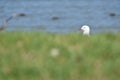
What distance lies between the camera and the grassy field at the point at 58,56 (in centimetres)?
597

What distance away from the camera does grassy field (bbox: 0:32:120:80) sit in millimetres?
5973

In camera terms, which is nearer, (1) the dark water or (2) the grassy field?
(2) the grassy field

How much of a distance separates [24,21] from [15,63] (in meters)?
18.0

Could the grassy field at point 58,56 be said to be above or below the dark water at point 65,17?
above

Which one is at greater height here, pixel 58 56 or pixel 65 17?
pixel 58 56

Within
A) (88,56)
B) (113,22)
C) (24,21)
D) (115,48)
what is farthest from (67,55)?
(24,21)

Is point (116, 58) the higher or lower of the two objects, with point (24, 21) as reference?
higher

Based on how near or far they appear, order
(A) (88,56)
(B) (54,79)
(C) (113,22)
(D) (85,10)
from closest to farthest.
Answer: (B) (54,79) → (A) (88,56) → (C) (113,22) → (D) (85,10)

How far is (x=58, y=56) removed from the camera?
6395 mm

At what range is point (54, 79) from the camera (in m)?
5.87

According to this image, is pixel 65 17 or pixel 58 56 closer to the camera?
pixel 58 56

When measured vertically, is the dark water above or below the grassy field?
below

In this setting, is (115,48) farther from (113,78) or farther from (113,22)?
(113,22)

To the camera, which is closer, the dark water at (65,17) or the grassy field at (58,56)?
the grassy field at (58,56)
